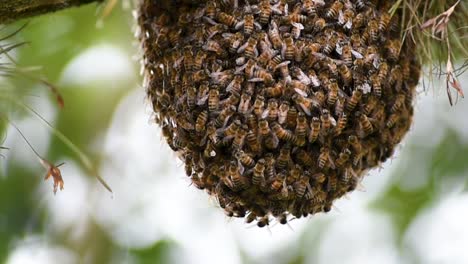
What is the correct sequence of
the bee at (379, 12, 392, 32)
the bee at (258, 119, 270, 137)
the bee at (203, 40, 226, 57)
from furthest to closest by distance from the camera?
the bee at (379, 12, 392, 32) < the bee at (203, 40, 226, 57) < the bee at (258, 119, 270, 137)

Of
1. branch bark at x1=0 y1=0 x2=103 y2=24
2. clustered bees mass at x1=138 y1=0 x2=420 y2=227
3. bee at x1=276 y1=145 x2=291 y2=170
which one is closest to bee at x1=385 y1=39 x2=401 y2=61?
clustered bees mass at x1=138 y1=0 x2=420 y2=227

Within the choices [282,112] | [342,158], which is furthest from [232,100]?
[342,158]

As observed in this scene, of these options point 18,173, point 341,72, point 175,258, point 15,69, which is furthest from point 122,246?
point 341,72

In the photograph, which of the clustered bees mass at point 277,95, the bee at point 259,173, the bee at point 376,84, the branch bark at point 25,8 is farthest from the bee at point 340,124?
the branch bark at point 25,8

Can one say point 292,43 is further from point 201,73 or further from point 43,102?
point 43,102

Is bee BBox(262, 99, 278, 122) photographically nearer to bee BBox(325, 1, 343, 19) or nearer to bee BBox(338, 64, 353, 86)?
bee BBox(338, 64, 353, 86)

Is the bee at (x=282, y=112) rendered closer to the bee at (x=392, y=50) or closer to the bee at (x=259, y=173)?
the bee at (x=259, y=173)
